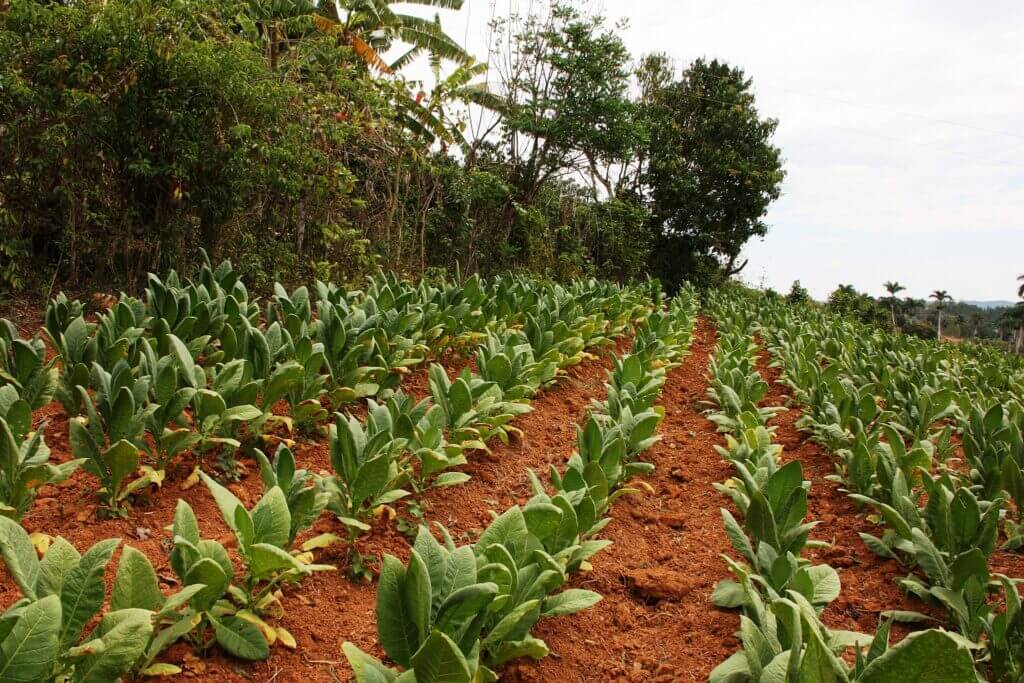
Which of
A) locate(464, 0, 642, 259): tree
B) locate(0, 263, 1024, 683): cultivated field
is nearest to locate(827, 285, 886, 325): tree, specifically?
locate(464, 0, 642, 259): tree

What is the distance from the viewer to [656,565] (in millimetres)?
3137

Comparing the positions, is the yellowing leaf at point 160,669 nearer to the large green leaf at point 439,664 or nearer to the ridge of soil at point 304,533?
the ridge of soil at point 304,533

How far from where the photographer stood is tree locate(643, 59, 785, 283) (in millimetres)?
21484

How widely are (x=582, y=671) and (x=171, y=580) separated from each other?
4.55 ft

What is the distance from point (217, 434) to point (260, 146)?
166 inches

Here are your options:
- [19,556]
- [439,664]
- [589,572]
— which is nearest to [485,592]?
[439,664]

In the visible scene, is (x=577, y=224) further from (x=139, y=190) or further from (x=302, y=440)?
(x=302, y=440)

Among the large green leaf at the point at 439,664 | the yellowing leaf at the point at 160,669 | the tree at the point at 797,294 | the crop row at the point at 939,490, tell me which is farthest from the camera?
the tree at the point at 797,294

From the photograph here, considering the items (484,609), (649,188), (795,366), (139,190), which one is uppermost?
(649,188)

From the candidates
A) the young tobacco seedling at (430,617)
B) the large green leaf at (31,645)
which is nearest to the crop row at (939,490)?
the young tobacco seedling at (430,617)

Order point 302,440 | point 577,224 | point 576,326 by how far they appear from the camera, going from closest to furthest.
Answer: point 302,440 → point 576,326 → point 577,224

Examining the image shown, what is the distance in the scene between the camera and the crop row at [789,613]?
1427mm

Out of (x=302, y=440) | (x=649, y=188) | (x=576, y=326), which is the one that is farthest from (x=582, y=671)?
(x=649, y=188)

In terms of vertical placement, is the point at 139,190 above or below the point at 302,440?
above
